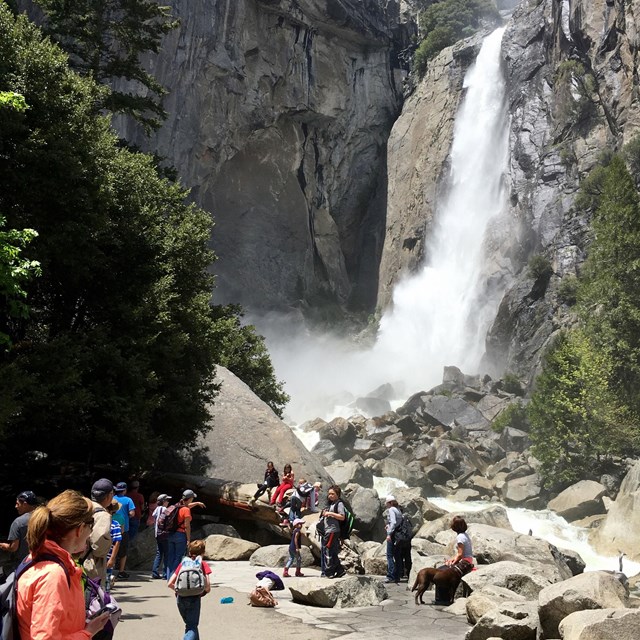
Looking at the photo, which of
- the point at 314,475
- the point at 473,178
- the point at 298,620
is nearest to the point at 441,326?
the point at 473,178

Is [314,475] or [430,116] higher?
[430,116]

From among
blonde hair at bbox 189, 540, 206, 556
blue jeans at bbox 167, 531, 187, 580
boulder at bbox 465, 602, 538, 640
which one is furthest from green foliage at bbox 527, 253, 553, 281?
blonde hair at bbox 189, 540, 206, 556

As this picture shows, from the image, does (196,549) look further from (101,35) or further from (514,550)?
(101,35)

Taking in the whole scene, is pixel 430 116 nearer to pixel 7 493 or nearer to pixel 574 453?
pixel 574 453

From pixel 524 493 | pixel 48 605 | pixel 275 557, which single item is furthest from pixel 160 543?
pixel 524 493

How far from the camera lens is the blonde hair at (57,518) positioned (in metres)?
3.45

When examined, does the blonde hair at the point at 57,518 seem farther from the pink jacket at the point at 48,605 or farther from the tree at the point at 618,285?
the tree at the point at 618,285

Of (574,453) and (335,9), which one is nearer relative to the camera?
(574,453)

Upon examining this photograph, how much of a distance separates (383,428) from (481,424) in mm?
6286

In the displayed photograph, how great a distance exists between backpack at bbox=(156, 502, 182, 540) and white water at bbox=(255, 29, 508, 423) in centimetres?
4533

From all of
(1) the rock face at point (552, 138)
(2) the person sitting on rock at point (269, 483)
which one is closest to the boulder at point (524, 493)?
(1) the rock face at point (552, 138)

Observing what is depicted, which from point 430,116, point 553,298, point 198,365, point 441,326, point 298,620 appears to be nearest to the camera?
point 298,620

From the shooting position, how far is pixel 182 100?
52.7m

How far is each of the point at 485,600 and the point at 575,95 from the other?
52459 mm
